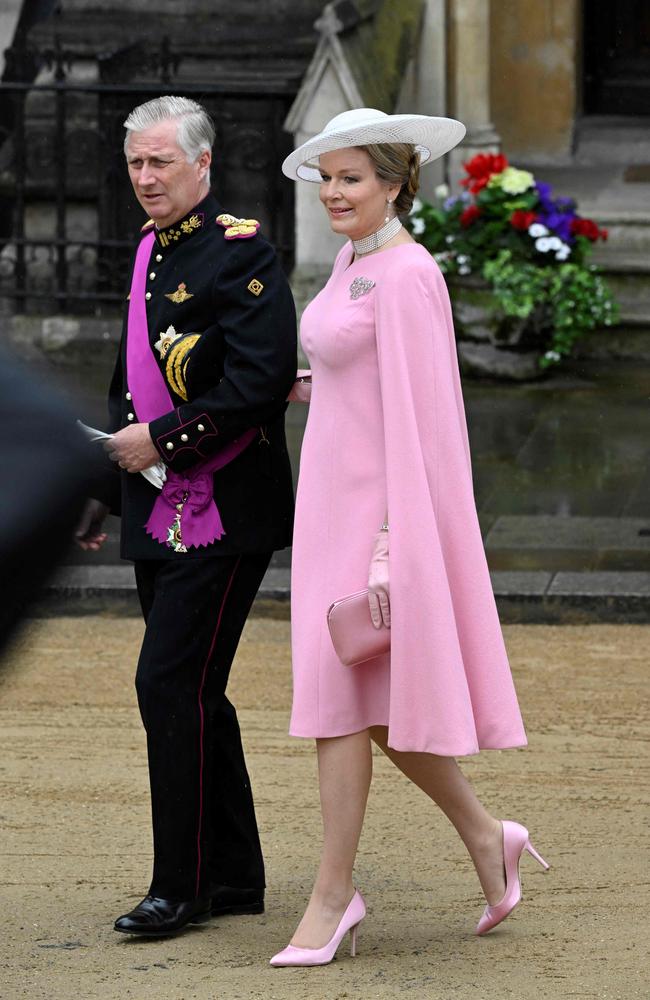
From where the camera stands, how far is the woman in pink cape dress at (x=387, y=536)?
4125 mm

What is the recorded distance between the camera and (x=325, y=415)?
167 inches

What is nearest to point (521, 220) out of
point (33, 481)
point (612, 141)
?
point (612, 141)

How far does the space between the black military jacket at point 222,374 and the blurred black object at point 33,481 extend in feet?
6.04

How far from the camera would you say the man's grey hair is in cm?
436

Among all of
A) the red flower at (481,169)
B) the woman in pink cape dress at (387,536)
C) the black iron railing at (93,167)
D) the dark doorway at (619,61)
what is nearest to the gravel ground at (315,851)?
the woman in pink cape dress at (387,536)

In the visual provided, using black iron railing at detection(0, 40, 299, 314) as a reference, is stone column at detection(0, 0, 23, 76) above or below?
above

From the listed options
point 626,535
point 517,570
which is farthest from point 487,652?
point 626,535

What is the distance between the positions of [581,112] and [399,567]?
32.6 feet

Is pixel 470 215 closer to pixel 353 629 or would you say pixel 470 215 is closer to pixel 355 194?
pixel 355 194

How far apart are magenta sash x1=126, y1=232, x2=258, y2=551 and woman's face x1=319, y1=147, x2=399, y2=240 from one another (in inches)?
19.8

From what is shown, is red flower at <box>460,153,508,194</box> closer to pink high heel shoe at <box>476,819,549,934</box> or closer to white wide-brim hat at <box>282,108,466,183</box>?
white wide-brim hat at <box>282,108,466,183</box>

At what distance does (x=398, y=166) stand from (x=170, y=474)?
2.69ft

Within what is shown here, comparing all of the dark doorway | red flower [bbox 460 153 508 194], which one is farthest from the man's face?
the dark doorway

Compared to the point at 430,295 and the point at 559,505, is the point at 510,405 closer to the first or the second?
the point at 559,505
